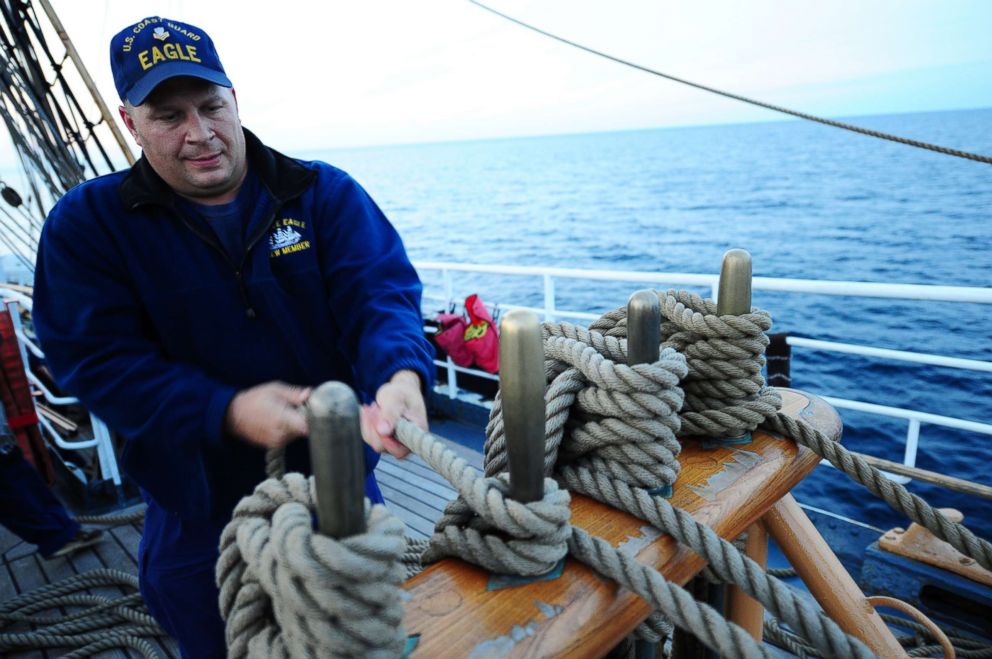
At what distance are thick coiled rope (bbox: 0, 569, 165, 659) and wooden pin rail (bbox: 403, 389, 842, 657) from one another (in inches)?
91.6

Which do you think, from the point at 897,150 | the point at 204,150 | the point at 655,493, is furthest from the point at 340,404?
the point at 897,150

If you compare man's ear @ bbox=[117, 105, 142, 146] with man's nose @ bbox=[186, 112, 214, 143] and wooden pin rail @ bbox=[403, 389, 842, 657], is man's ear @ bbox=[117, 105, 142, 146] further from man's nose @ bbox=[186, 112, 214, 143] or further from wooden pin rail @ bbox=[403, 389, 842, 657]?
wooden pin rail @ bbox=[403, 389, 842, 657]

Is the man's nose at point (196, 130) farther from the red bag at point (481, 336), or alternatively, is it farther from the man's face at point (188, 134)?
the red bag at point (481, 336)

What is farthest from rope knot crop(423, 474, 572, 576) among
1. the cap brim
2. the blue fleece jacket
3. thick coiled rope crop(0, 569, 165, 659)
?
thick coiled rope crop(0, 569, 165, 659)

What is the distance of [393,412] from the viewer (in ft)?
3.51

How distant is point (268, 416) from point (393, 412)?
242 mm

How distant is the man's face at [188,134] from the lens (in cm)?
139

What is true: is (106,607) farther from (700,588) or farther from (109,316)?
(700,588)

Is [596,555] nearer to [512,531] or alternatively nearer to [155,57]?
[512,531]

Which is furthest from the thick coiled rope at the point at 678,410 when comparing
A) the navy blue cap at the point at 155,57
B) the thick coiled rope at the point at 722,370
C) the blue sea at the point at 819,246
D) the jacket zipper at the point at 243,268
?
the blue sea at the point at 819,246

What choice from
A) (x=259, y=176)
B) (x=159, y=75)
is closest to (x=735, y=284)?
(x=259, y=176)

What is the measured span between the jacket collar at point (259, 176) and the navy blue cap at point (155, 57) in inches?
6.2

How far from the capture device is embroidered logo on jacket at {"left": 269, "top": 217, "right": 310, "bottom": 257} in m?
1.49

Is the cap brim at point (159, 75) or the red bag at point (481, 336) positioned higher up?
the cap brim at point (159, 75)
